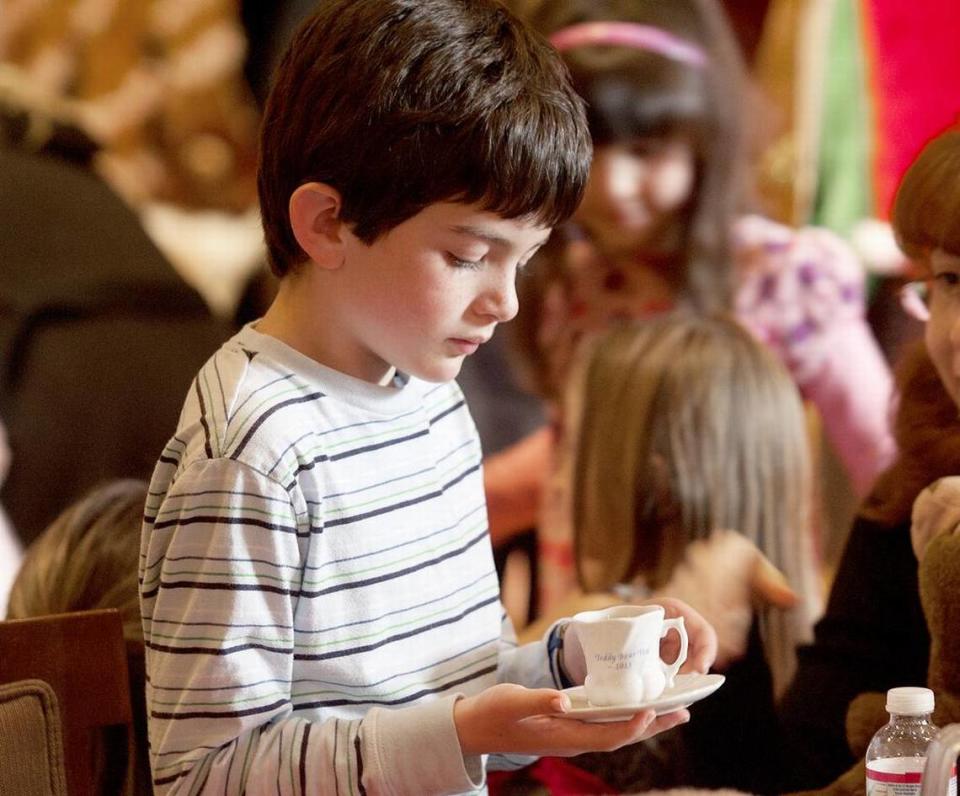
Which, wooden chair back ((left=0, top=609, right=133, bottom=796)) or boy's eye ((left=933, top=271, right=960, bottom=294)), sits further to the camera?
boy's eye ((left=933, top=271, right=960, bottom=294))

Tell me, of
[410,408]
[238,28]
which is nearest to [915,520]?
[410,408]

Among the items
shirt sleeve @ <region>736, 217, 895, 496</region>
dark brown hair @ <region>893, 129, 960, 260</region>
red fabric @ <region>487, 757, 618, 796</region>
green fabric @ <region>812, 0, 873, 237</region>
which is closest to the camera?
dark brown hair @ <region>893, 129, 960, 260</region>

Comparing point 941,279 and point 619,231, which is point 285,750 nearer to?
point 941,279

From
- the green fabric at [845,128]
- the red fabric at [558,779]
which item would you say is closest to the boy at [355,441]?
the red fabric at [558,779]

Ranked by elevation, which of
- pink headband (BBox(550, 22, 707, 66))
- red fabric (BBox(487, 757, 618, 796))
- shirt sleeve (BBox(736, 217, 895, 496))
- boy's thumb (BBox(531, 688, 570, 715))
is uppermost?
pink headband (BBox(550, 22, 707, 66))

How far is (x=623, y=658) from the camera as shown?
89 centimetres

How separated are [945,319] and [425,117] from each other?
0.52 meters

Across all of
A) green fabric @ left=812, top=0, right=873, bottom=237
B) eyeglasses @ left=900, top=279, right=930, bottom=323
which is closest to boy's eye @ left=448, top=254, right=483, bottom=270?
eyeglasses @ left=900, top=279, right=930, bottom=323

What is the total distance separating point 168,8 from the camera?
2.70m

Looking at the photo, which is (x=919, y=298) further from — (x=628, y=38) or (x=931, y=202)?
(x=628, y=38)

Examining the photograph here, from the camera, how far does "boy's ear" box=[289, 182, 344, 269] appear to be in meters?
0.95

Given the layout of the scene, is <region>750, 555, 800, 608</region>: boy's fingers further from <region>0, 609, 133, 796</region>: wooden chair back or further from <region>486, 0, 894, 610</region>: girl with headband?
<region>0, 609, 133, 796</region>: wooden chair back

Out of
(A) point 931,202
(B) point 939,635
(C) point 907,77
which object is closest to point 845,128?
(C) point 907,77

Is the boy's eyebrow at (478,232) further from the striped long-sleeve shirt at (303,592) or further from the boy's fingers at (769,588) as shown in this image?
the boy's fingers at (769,588)
